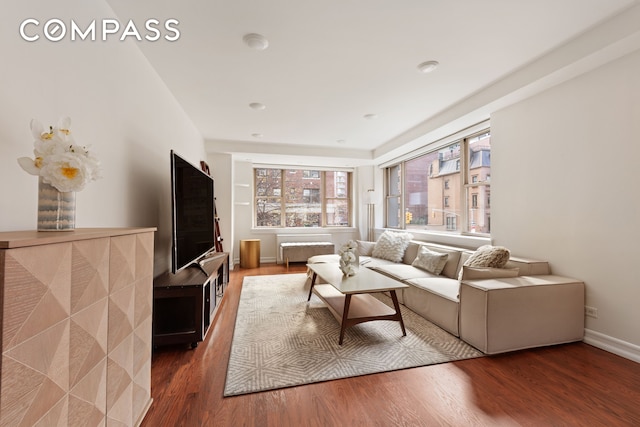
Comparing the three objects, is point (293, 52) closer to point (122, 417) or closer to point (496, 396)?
point (122, 417)

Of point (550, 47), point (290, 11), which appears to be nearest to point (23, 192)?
point (290, 11)

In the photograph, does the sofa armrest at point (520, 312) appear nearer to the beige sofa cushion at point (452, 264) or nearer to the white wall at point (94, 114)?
the beige sofa cushion at point (452, 264)

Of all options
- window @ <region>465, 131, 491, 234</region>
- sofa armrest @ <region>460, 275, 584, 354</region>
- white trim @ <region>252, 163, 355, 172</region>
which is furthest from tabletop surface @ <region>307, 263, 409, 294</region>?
white trim @ <region>252, 163, 355, 172</region>

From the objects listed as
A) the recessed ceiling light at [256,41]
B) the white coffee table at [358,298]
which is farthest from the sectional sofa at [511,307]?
the recessed ceiling light at [256,41]

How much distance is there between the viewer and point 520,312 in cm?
221

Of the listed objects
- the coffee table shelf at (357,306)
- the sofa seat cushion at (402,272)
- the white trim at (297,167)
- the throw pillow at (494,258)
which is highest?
the white trim at (297,167)

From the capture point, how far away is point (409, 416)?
1.52 meters

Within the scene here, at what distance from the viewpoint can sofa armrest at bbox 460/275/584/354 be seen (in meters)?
2.17

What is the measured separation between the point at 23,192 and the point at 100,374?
34.0 inches

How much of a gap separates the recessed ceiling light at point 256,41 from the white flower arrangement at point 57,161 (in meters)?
1.58

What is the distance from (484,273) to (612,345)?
106cm

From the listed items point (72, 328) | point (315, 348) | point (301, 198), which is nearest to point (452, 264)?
point (315, 348)

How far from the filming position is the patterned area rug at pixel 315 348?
1.89m

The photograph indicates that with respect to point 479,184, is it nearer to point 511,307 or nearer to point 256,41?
point 511,307
